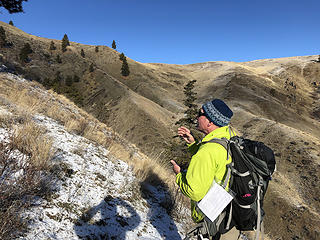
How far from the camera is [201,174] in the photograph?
1937mm

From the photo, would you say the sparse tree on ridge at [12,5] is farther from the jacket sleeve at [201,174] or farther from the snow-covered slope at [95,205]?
the jacket sleeve at [201,174]

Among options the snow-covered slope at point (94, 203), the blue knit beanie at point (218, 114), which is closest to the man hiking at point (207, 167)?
the blue knit beanie at point (218, 114)

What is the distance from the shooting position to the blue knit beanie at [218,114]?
2277 millimetres

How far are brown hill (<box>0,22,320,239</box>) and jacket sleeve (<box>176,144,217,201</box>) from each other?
9.84 meters

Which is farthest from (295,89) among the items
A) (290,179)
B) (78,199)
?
(78,199)

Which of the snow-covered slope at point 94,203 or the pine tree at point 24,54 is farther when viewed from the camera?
the pine tree at point 24,54

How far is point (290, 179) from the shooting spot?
65.8 feet

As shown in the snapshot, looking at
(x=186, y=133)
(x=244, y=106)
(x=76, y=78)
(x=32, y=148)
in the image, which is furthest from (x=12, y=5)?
(x=244, y=106)

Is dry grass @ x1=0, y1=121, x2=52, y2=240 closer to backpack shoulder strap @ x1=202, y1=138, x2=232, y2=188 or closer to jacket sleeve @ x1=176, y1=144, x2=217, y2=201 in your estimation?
jacket sleeve @ x1=176, y1=144, x2=217, y2=201

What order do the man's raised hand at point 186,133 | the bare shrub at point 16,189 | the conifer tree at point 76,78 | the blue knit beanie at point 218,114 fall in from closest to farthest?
the bare shrub at point 16,189
the blue knit beanie at point 218,114
the man's raised hand at point 186,133
the conifer tree at point 76,78

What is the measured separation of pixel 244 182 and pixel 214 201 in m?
0.40

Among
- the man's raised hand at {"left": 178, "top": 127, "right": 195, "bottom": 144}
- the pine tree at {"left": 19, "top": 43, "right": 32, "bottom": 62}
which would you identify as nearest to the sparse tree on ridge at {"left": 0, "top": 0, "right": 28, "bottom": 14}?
the man's raised hand at {"left": 178, "top": 127, "right": 195, "bottom": 144}

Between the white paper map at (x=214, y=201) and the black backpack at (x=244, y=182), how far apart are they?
11 centimetres

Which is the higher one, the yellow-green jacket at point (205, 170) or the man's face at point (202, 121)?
the man's face at point (202, 121)
